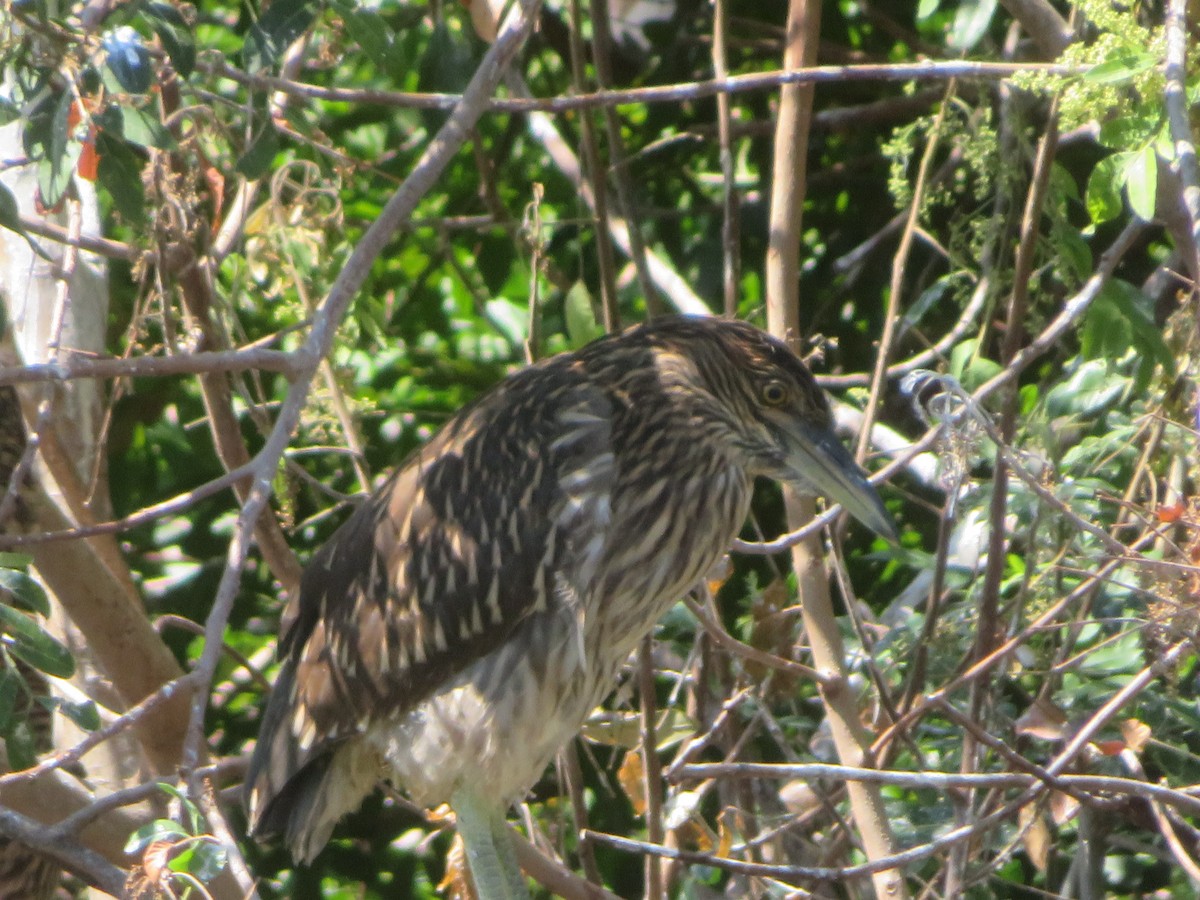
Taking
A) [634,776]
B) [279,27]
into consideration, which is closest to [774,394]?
[634,776]

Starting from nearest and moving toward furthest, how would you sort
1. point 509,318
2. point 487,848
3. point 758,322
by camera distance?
point 487,848
point 758,322
point 509,318

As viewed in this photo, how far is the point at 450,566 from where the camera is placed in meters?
2.81

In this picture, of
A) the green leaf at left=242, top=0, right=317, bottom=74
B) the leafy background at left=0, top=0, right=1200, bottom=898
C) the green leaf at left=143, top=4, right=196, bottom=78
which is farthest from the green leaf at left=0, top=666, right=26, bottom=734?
the green leaf at left=242, top=0, right=317, bottom=74

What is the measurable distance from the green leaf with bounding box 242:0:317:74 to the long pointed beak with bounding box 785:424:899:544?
1.08 meters

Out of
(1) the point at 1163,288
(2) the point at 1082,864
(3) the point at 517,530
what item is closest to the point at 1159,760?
(2) the point at 1082,864

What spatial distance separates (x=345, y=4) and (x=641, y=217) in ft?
5.59

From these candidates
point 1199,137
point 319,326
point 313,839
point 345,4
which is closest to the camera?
point 319,326

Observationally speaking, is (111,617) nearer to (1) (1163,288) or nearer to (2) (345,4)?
(2) (345,4)

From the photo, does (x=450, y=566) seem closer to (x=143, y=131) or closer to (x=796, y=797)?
(x=143, y=131)

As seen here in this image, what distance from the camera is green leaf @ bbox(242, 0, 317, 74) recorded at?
2404mm

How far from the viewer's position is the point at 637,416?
2.95 meters

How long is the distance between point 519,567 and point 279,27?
0.95 m

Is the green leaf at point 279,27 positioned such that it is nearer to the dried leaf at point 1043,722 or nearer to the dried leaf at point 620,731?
the dried leaf at point 620,731

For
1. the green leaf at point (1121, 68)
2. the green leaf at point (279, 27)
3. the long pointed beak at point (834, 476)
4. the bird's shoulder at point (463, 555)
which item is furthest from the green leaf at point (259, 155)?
the green leaf at point (1121, 68)
